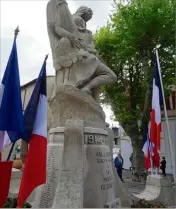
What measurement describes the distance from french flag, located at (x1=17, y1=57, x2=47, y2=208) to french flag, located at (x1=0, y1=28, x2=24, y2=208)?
212 millimetres

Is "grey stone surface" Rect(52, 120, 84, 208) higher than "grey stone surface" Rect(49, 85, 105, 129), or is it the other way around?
"grey stone surface" Rect(49, 85, 105, 129)

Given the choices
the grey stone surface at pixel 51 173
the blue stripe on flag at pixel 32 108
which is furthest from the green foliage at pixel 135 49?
the blue stripe on flag at pixel 32 108

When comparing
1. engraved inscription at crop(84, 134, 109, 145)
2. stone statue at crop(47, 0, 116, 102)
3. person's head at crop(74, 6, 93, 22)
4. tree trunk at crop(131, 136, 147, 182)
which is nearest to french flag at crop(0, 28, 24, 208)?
engraved inscription at crop(84, 134, 109, 145)

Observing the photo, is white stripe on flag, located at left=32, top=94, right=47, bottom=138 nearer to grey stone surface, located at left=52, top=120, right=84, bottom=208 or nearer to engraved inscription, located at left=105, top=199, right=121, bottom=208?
grey stone surface, located at left=52, top=120, right=84, bottom=208

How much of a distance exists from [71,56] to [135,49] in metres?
12.0

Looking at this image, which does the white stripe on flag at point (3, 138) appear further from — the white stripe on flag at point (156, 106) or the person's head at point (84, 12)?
the white stripe on flag at point (156, 106)

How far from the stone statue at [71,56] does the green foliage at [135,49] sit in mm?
10606

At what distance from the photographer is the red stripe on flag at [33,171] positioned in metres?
3.95

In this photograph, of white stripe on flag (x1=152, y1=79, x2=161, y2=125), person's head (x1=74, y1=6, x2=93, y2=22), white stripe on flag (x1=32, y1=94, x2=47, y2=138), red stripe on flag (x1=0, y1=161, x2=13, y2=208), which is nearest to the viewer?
red stripe on flag (x1=0, y1=161, x2=13, y2=208)

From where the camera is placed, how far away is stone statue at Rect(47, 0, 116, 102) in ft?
20.5

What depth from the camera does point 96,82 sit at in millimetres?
6320

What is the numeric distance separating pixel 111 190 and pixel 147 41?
13041 millimetres

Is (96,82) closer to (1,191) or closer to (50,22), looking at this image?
(50,22)

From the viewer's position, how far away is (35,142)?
4.12 meters
